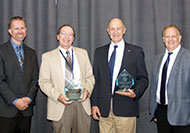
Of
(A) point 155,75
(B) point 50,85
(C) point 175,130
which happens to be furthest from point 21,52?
(C) point 175,130

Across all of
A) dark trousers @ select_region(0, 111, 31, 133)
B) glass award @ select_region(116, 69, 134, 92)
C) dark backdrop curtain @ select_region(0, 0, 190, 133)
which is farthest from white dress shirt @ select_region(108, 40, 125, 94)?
dark trousers @ select_region(0, 111, 31, 133)

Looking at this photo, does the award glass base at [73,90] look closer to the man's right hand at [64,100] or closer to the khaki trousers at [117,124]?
the man's right hand at [64,100]

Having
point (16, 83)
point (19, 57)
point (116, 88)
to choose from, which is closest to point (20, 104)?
point (16, 83)

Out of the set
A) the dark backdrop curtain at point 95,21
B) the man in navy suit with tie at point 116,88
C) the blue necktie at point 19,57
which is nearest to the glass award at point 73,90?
the man in navy suit with tie at point 116,88

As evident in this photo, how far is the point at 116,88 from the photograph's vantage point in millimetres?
2553

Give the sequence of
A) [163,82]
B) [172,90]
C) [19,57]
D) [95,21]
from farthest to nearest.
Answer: [95,21] → [19,57] → [163,82] → [172,90]

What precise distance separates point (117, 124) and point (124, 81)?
0.54m

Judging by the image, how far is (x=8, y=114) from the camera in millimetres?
2498

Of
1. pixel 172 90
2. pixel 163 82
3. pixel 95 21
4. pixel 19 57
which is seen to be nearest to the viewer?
pixel 172 90

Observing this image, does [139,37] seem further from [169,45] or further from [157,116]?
[157,116]

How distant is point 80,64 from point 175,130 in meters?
1.33

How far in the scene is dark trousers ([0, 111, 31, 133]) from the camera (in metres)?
2.50

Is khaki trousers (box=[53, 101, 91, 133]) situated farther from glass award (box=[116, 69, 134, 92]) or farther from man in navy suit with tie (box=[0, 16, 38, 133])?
glass award (box=[116, 69, 134, 92])

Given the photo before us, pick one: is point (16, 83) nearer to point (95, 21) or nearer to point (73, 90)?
point (73, 90)
